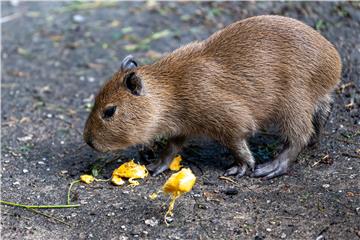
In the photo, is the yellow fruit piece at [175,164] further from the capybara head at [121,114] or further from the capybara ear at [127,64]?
the capybara ear at [127,64]

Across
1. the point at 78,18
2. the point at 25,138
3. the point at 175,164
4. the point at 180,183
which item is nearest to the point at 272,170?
the point at 175,164

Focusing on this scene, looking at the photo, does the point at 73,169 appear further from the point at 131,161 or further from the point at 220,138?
the point at 220,138

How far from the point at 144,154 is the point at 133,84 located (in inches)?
36.5

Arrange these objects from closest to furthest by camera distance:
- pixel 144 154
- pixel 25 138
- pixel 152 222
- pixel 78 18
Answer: pixel 152 222 → pixel 144 154 → pixel 25 138 → pixel 78 18

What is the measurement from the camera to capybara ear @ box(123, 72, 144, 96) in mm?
5605

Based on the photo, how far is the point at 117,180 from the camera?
5695 millimetres

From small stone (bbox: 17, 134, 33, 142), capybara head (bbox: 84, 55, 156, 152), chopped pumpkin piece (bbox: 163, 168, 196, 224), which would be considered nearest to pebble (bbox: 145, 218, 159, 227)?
chopped pumpkin piece (bbox: 163, 168, 196, 224)

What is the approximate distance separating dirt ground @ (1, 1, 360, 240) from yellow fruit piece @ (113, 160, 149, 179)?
107 mm

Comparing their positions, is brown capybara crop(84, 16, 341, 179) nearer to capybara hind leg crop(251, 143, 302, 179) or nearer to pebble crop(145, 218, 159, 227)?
capybara hind leg crop(251, 143, 302, 179)

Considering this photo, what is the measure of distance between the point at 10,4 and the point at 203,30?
4.31 metres

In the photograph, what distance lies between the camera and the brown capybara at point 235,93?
5.65 metres

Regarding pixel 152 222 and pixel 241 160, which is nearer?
pixel 152 222

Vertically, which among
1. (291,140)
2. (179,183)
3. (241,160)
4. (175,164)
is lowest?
(175,164)

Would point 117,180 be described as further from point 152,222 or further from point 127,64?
point 127,64
